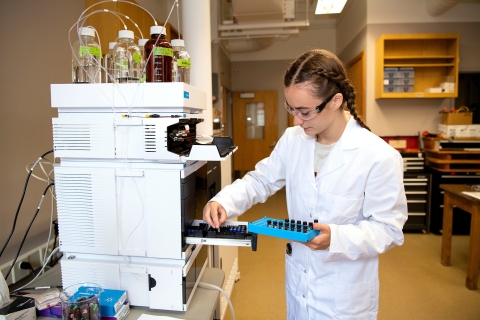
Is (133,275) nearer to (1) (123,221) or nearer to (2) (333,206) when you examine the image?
(1) (123,221)

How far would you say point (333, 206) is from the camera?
3.75ft

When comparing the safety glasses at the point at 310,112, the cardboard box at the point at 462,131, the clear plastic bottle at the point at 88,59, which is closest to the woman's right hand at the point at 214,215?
the safety glasses at the point at 310,112

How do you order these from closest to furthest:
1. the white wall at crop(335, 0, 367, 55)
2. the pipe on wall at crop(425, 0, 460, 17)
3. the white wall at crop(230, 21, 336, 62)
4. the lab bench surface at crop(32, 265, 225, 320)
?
the lab bench surface at crop(32, 265, 225, 320) → the pipe on wall at crop(425, 0, 460, 17) → the white wall at crop(335, 0, 367, 55) → the white wall at crop(230, 21, 336, 62)

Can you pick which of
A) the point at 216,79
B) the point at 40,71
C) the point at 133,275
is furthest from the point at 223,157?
the point at 216,79

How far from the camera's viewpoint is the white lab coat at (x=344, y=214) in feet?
3.51

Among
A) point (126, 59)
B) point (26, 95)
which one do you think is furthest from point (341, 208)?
point (26, 95)

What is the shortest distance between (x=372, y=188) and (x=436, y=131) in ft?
11.9

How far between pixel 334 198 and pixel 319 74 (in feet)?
1.41

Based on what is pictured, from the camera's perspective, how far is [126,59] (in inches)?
45.4

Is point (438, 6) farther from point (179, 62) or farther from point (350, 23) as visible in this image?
point (179, 62)

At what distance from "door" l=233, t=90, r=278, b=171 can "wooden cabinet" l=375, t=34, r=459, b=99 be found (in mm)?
2519

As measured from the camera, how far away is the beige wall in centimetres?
160

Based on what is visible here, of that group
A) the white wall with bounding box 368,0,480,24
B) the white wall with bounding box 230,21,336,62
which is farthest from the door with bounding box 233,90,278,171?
the white wall with bounding box 368,0,480,24

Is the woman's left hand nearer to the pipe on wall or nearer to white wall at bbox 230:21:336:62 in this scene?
the pipe on wall
